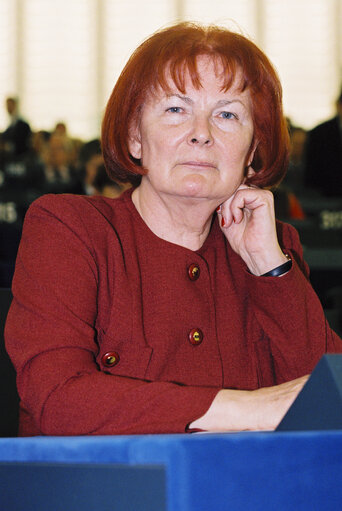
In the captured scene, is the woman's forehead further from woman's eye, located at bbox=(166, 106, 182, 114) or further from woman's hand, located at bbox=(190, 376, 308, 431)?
woman's hand, located at bbox=(190, 376, 308, 431)

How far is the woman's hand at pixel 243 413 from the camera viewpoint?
45.2 inches

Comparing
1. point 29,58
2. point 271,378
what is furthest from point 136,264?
point 29,58

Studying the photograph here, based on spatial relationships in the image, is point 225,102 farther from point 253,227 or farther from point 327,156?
point 327,156

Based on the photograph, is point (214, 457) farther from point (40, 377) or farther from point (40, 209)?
point (40, 209)

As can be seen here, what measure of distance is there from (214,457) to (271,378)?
3.13 ft

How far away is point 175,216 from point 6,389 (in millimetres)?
506

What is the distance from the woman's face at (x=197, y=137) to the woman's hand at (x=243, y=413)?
52cm

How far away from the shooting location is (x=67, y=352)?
49.9 inches

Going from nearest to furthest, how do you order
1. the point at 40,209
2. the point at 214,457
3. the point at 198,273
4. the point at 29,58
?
the point at 214,457, the point at 40,209, the point at 198,273, the point at 29,58

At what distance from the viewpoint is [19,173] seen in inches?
347

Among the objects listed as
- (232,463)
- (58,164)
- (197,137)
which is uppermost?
(197,137)

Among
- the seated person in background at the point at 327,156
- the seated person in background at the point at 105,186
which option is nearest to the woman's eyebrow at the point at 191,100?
the seated person in background at the point at 105,186

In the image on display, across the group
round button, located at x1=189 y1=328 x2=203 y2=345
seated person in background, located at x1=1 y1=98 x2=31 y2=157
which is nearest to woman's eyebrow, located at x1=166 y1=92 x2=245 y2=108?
round button, located at x1=189 y1=328 x2=203 y2=345

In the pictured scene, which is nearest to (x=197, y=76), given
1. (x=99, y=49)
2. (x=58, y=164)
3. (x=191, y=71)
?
(x=191, y=71)
